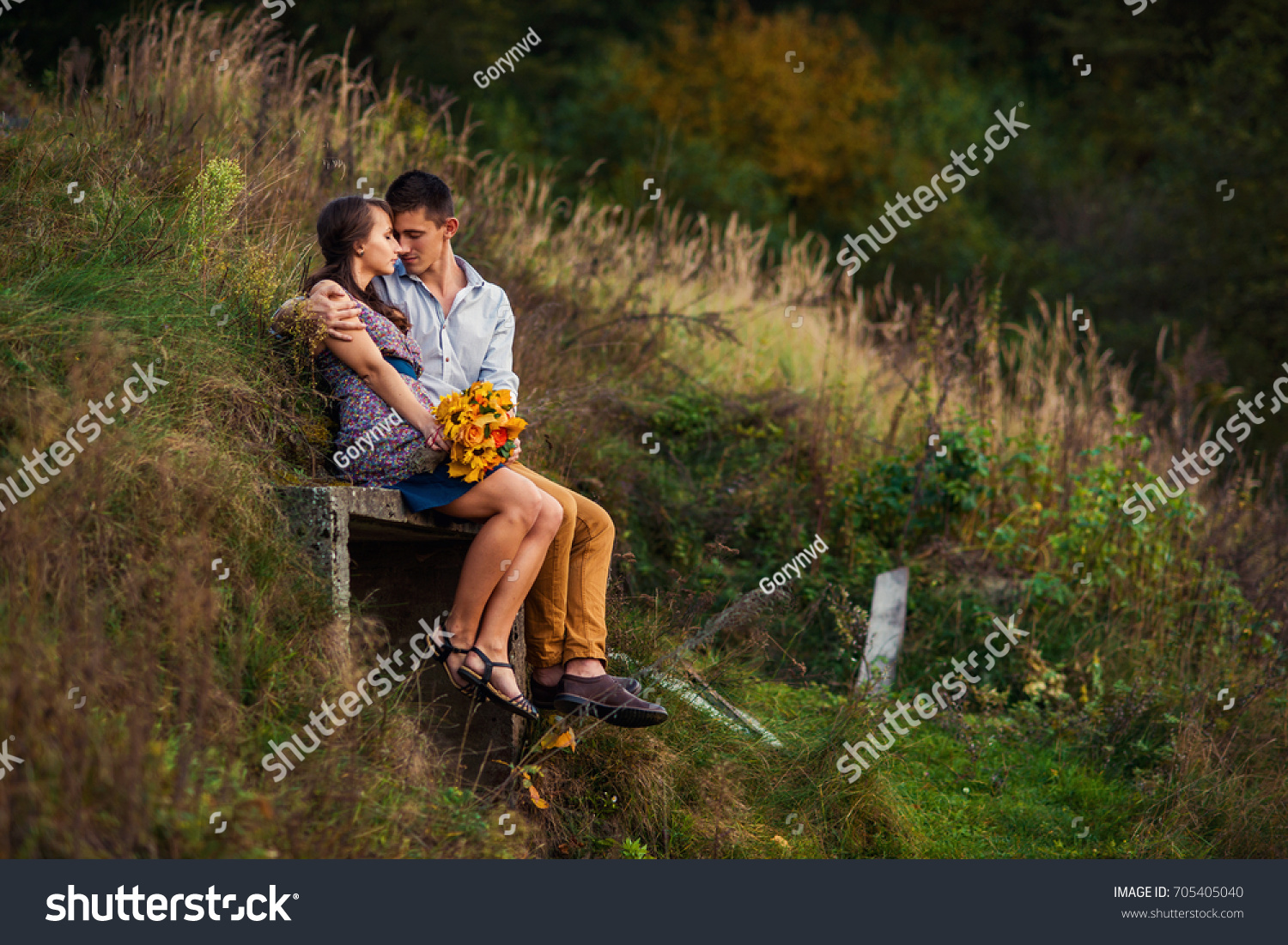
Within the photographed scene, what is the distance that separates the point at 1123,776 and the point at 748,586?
191 cm

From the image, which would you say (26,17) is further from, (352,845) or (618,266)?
(352,845)

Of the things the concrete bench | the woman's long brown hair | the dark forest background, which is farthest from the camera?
the dark forest background

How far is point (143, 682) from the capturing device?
8.27ft

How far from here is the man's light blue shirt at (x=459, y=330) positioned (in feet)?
13.1

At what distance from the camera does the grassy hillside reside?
2652 mm

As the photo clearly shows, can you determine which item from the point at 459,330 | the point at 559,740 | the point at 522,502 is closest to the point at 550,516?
the point at 522,502

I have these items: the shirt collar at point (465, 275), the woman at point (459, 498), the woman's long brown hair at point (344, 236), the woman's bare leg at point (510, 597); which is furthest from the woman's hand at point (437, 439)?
the shirt collar at point (465, 275)

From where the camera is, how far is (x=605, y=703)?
359 centimetres

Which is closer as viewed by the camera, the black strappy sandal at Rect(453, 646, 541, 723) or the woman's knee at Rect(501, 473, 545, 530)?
the black strappy sandal at Rect(453, 646, 541, 723)

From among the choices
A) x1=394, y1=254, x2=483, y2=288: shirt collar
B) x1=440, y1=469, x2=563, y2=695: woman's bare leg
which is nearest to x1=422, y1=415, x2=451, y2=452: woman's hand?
x1=440, y1=469, x2=563, y2=695: woman's bare leg

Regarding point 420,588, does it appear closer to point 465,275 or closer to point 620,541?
point 465,275

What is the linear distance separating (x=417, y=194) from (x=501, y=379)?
27.3 inches

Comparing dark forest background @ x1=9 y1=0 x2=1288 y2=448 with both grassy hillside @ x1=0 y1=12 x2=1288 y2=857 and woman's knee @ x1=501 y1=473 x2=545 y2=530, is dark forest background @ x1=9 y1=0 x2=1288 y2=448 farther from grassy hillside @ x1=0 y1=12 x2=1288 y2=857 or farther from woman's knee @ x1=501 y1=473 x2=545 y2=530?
woman's knee @ x1=501 y1=473 x2=545 y2=530

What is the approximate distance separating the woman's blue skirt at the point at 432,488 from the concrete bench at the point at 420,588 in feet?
0.13
